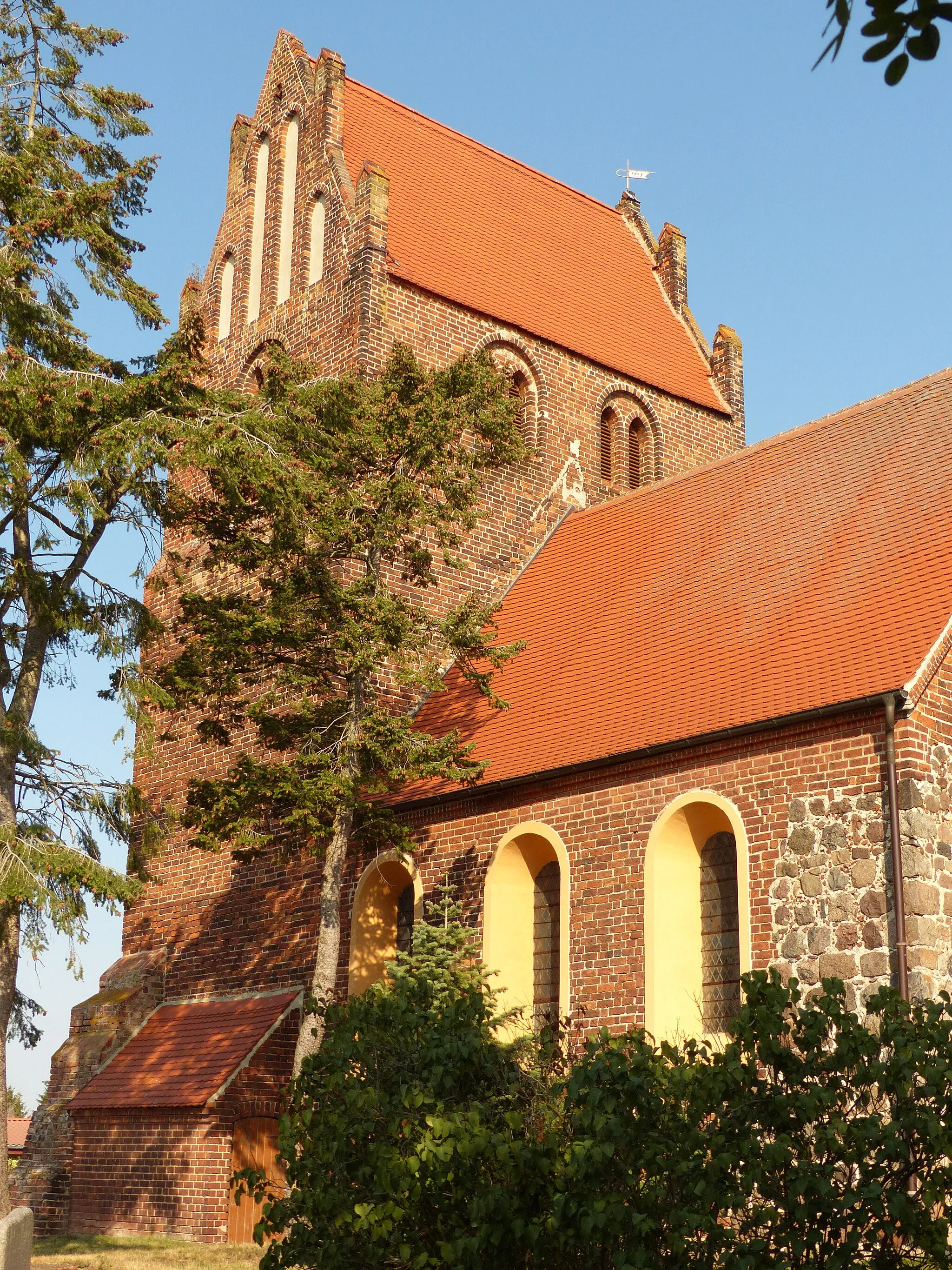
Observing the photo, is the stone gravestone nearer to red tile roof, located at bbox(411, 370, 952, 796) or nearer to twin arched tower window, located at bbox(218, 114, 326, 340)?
red tile roof, located at bbox(411, 370, 952, 796)

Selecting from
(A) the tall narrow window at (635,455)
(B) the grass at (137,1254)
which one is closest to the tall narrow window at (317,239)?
(A) the tall narrow window at (635,455)

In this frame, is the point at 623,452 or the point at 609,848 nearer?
the point at 609,848

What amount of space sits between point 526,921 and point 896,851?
4.66 meters

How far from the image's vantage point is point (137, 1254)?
1394 centimetres

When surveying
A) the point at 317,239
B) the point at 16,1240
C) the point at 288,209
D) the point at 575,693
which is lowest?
the point at 16,1240

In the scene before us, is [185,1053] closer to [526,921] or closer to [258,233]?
[526,921]

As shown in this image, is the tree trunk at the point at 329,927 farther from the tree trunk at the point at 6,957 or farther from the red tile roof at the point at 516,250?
the red tile roof at the point at 516,250

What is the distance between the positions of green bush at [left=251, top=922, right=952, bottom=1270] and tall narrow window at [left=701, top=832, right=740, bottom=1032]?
16.9ft

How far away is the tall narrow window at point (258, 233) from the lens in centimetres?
2194

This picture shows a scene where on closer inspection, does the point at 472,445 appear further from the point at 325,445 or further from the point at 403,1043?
the point at 403,1043

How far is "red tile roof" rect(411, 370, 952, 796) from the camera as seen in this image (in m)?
12.9

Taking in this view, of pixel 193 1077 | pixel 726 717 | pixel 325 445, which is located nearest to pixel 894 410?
pixel 726 717

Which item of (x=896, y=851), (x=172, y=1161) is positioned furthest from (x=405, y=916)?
(x=896, y=851)

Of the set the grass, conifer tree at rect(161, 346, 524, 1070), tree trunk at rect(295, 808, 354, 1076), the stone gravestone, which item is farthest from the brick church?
the stone gravestone
